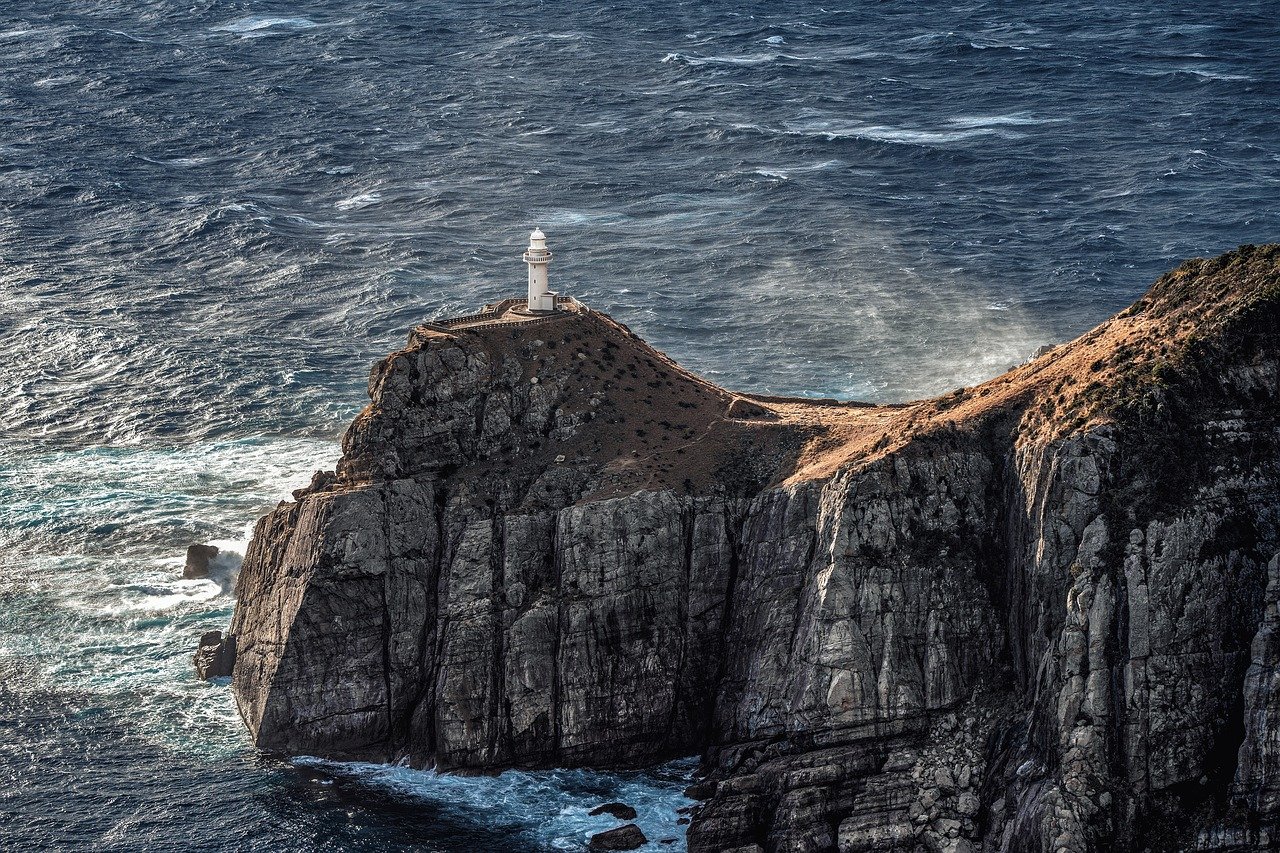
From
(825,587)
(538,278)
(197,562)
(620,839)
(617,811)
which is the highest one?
(538,278)

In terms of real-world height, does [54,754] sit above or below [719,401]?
below

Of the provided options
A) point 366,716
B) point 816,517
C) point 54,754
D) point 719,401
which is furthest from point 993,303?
point 54,754

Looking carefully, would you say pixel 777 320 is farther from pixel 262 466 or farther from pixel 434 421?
pixel 434 421

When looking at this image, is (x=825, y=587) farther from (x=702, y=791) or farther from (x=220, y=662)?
(x=220, y=662)

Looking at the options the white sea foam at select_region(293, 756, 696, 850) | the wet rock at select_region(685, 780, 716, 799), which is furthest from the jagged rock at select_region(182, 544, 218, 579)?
the wet rock at select_region(685, 780, 716, 799)

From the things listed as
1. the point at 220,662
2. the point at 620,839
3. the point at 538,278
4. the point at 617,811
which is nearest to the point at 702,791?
the point at 617,811

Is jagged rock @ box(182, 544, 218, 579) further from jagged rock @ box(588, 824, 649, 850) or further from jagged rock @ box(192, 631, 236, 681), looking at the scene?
jagged rock @ box(588, 824, 649, 850)
